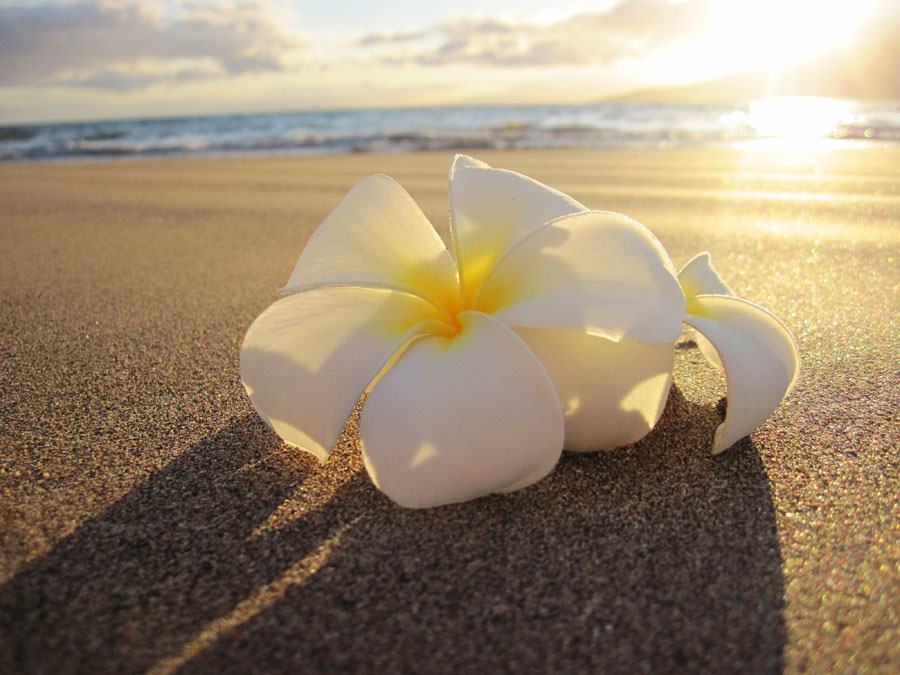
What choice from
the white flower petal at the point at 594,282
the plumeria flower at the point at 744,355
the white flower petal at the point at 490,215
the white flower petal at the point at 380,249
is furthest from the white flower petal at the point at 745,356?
the white flower petal at the point at 380,249

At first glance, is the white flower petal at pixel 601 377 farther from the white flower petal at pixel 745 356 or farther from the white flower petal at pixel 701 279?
the white flower petal at pixel 701 279

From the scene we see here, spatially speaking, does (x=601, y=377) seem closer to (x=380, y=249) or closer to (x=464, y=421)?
(x=464, y=421)

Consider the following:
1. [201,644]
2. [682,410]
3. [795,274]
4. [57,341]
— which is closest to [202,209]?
[57,341]

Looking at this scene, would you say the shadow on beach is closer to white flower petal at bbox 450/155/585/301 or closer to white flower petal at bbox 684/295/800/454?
white flower petal at bbox 684/295/800/454

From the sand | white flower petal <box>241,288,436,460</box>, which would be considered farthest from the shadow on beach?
white flower petal <box>241,288,436,460</box>

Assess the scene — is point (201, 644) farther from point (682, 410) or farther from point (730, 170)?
point (730, 170)

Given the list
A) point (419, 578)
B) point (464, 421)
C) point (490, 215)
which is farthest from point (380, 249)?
point (419, 578)
